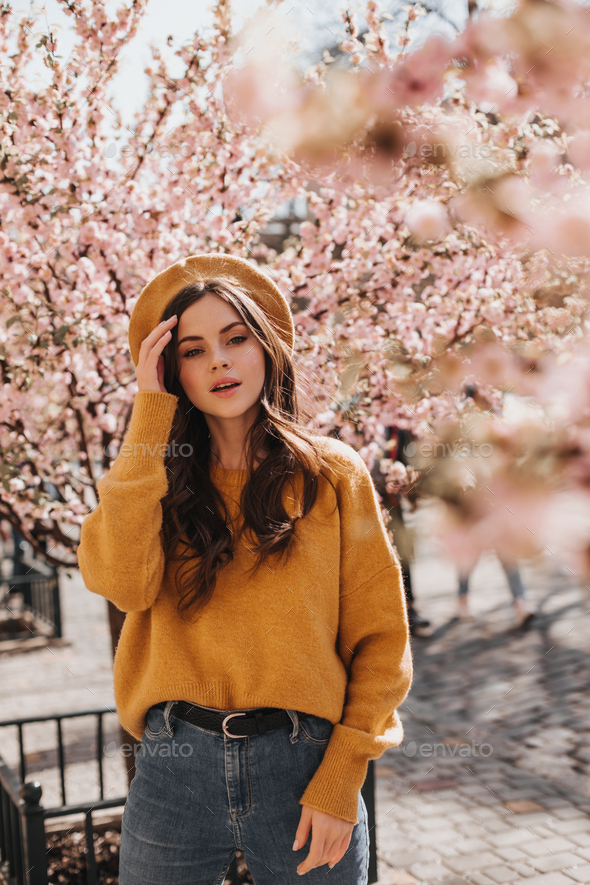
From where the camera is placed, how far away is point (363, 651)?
1675 mm

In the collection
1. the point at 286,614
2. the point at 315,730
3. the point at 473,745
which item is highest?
the point at 286,614

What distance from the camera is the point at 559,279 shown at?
961 mm

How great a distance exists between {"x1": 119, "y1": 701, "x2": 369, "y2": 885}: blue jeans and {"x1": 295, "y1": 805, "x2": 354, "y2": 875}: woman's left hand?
4 cm

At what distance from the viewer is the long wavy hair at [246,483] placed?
166 centimetres

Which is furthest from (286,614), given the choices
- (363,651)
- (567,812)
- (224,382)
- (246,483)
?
(567,812)

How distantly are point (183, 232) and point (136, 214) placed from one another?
21 cm

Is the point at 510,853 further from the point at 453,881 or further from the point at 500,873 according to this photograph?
the point at 453,881

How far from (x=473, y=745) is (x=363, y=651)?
11.4 ft

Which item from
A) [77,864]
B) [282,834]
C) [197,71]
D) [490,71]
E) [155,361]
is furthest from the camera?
[77,864]

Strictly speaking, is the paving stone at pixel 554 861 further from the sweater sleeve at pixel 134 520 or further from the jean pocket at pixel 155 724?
the sweater sleeve at pixel 134 520

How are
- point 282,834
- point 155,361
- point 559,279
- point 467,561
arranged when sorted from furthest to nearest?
point 155,361 → point 282,834 → point 559,279 → point 467,561

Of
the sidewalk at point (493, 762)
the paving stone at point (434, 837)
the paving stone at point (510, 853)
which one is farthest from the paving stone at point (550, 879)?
the paving stone at point (434, 837)

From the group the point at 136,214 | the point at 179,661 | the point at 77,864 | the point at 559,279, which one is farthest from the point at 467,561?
the point at 77,864

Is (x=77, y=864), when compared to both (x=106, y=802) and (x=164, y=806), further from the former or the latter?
(x=164, y=806)
